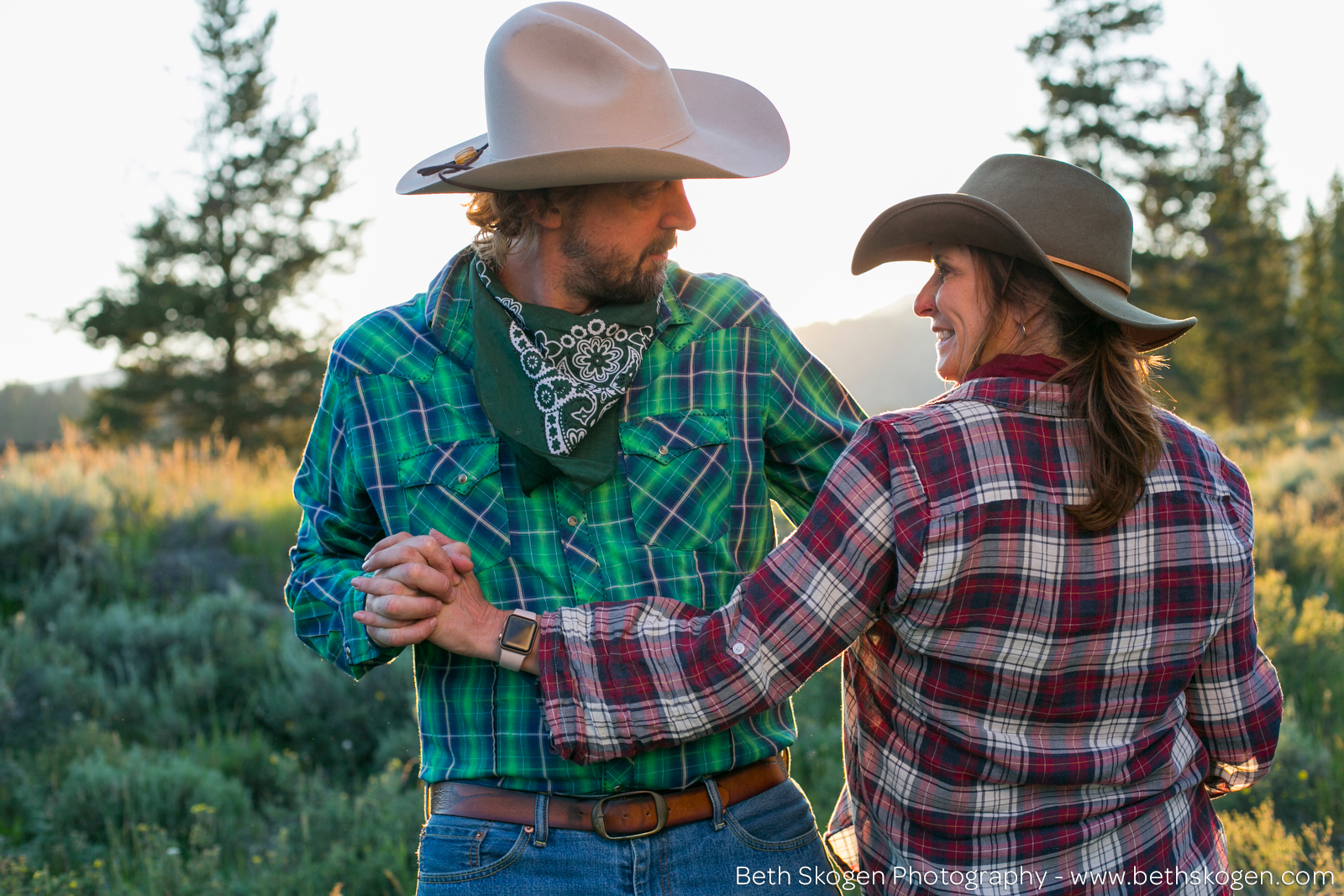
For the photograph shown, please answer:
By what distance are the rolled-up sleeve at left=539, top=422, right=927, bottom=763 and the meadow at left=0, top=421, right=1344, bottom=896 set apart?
6.91 ft

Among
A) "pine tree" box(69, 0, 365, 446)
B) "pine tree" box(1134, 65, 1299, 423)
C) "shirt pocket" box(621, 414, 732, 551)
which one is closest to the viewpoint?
"shirt pocket" box(621, 414, 732, 551)

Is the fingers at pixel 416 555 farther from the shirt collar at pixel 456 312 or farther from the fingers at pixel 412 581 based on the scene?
the shirt collar at pixel 456 312

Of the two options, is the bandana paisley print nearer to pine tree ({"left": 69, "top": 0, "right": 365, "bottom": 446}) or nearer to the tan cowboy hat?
the tan cowboy hat

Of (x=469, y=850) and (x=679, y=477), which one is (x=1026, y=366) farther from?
(x=469, y=850)

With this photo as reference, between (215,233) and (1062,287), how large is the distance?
25754 mm

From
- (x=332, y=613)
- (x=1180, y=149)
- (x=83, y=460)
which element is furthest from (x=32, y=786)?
(x=1180, y=149)

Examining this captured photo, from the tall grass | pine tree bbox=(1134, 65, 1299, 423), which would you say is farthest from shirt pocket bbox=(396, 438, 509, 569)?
pine tree bbox=(1134, 65, 1299, 423)

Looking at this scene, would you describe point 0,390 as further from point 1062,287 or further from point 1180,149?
point 1062,287

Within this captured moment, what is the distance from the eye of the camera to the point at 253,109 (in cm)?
2430

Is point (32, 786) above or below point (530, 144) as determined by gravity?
below

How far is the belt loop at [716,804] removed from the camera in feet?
6.63

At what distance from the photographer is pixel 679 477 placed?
2.17 m

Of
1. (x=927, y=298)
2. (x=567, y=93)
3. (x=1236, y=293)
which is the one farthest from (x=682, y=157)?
(x=1236, y=293)

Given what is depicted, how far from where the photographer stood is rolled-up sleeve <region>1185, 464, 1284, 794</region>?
1882 millimetres
